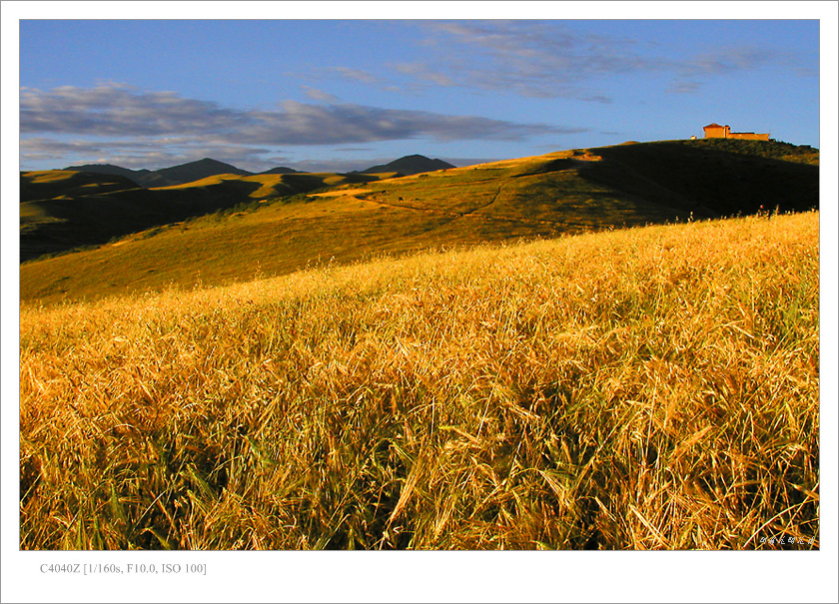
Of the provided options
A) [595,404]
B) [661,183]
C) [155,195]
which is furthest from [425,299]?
[155,195]

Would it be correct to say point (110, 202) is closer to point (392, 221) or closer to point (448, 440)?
point (392, 221)

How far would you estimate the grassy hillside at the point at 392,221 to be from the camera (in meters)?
27.4

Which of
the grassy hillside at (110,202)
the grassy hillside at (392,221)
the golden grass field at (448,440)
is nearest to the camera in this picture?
the golden grass field at (448,440)

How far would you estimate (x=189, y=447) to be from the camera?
101 inches

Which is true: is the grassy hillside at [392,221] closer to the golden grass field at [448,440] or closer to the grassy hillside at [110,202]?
the grassy hillside at [110,202]

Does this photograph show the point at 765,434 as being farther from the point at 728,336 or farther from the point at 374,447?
the point at 374,447

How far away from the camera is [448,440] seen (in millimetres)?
2373

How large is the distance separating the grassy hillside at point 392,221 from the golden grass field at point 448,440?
12.3m

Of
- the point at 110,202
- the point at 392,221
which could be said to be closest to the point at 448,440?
the point at 392,221

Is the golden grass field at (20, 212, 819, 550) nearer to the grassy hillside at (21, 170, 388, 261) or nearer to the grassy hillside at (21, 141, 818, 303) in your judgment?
the grassy hillside at (21, 141, 818, 303)

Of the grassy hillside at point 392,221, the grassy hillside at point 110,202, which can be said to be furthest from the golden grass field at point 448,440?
the grassy hillside at point 110,202

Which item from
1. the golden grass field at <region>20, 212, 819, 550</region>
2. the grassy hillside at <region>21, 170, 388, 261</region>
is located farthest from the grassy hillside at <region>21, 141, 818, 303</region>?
the golden grass field at <region>20, 212, 819, 550</region>

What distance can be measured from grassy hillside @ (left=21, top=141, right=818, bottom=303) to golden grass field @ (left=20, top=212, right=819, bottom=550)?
40.4 ft

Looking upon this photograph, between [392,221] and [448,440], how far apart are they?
35.3 m
